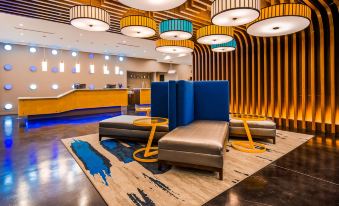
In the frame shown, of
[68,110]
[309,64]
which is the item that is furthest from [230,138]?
[68,110]

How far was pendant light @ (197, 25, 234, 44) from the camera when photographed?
16.4ft

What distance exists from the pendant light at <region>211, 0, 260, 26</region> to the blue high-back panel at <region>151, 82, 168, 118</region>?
6.16 ft

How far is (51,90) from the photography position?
37.2 feet

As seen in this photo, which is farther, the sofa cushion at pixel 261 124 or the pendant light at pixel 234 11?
the sofa cushion at pixel 261 124

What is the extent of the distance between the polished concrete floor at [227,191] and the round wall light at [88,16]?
2.83 metres

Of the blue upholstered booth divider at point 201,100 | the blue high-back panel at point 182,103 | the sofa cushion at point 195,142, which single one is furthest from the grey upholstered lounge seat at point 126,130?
the sofa cushion at point 195,142

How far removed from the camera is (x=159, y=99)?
15.2 ft

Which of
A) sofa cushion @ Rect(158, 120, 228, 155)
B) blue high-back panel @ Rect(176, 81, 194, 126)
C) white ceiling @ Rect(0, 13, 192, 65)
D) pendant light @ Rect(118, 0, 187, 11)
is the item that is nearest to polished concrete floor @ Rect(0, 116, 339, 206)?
sofa cushion @ Rect(158, 120, 228, 155)

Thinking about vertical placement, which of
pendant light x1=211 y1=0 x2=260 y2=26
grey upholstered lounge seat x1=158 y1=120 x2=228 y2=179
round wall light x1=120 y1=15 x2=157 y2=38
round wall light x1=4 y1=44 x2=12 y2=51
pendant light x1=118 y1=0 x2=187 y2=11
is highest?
round wall light x1=4 y1=44 x2=12 y2=51

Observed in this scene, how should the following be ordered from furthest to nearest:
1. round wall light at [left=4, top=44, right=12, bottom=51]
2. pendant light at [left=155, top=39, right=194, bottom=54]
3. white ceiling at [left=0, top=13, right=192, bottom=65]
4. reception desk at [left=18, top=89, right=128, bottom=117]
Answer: round wall light at [left=4, top=44, right=12, bottom=51] < reception desk at [left=18, top=89, right=128, bottom=117] < white ceiling at [left=0, top=13, right=192, bottom=65] < pendant light at [left=155, top=39, right=194, bottom=54]

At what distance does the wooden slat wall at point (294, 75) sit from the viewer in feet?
17.8

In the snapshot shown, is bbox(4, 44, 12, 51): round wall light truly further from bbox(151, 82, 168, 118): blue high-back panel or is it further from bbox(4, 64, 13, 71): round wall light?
bbox(151, 82, 168, 118): blue high-back panel

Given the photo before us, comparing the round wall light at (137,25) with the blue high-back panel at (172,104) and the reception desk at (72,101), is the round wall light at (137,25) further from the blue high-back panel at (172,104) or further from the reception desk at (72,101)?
the reception desk at (72,101)

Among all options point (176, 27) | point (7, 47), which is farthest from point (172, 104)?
point (7, 47)
